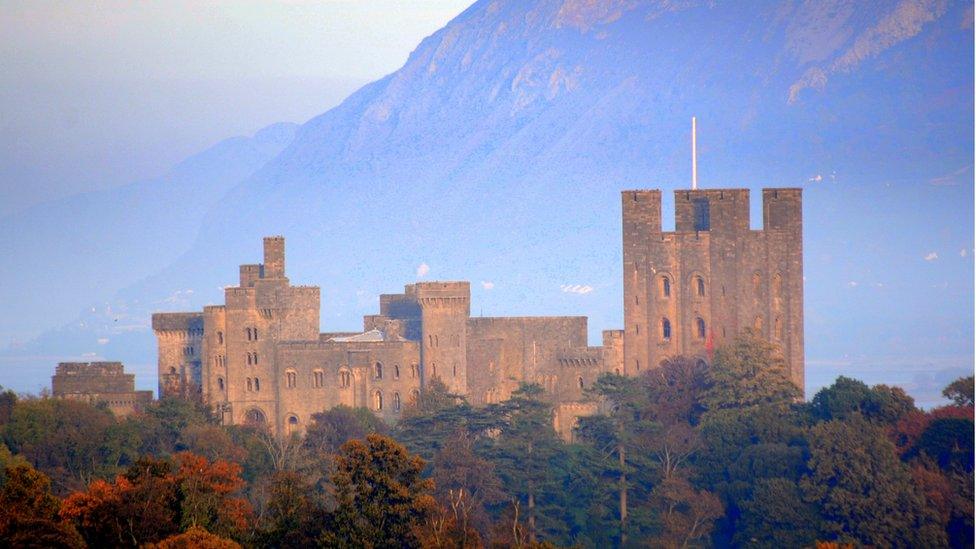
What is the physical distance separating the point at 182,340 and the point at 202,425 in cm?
1308

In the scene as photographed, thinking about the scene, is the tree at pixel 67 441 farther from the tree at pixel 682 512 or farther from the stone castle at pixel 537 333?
the tree at pixel 682 512

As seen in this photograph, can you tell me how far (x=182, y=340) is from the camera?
12144 cm

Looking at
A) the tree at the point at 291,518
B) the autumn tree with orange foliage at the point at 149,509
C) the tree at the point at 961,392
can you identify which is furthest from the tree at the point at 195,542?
the tree at the point at 961,392

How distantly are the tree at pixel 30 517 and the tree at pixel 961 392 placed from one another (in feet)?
158

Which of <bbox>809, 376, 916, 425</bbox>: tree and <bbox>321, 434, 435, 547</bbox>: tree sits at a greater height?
<bbox>809, 376, 916, 425</bbox>: tree

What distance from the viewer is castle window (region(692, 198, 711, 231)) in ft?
379

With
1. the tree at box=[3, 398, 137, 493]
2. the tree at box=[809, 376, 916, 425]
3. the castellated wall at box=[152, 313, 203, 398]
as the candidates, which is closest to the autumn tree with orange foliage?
the tree at box=[3, 398, 137, 493]

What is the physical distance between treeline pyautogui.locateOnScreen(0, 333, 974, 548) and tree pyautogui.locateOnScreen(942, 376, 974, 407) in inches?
3.8

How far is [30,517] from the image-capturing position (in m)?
63.1

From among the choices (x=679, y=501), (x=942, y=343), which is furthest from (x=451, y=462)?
(x=942, y=343)

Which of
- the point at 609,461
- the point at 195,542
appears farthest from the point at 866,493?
the point at 195,542

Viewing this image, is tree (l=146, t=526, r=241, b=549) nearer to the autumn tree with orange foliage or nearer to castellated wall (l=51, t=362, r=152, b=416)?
the autumn tree with orange foliage

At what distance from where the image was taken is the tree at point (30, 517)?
62.0m

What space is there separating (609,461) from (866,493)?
13.9m
